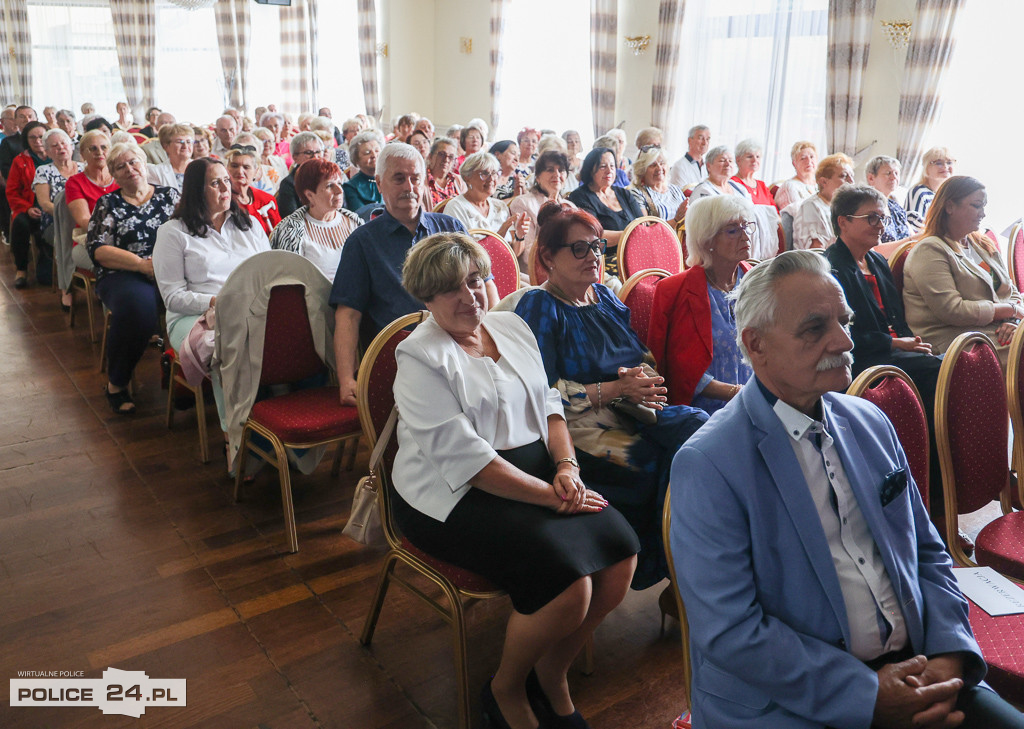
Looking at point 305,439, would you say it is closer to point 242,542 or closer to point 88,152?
point 242,542

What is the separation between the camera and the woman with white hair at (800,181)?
6305 mm

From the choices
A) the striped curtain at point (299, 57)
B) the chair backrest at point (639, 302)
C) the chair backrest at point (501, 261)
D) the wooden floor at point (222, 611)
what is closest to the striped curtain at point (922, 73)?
the chair backrest at point (501, 261)

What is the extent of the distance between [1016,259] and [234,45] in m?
14.7

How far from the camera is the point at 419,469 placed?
2107 millimetres

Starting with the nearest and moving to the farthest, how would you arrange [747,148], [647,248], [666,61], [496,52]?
[647,248] → [747,148] → [666,61] → [496,52]

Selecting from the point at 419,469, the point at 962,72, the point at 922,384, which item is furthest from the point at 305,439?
the point at 962,72

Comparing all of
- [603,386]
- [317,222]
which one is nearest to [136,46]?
[317,222]

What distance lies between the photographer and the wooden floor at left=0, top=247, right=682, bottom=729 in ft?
7.25

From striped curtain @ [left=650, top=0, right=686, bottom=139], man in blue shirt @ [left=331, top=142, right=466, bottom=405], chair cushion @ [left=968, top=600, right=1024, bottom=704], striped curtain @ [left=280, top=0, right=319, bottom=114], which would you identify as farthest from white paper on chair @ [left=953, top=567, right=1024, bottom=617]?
striped curtain @ [left=280, top=0, right=319, bottom=114]

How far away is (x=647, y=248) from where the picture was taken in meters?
4.14

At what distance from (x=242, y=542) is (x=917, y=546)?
2.40 meters

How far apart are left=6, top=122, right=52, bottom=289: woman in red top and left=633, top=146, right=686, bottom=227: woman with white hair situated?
5119 millimetres

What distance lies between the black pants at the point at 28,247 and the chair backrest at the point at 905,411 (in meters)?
7.20

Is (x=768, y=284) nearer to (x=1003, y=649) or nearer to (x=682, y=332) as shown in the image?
(x=1003, y=649)
